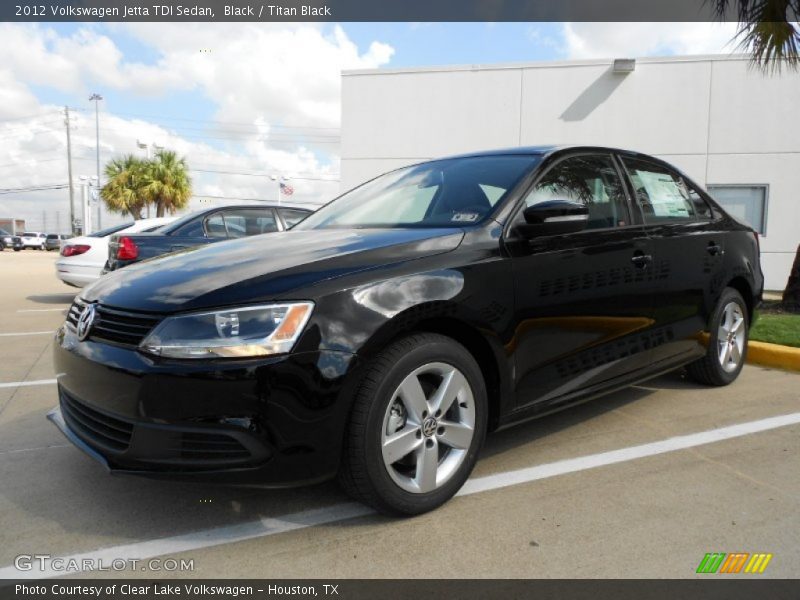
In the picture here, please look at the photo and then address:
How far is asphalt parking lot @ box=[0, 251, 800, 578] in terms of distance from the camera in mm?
2184

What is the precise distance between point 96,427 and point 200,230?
17.6 ft

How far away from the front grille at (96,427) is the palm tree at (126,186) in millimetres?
32483

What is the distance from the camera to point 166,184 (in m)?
32.2

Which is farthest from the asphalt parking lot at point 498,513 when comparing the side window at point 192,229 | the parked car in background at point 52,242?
the parked car in background at point 52,242

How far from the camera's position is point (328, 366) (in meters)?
2.14

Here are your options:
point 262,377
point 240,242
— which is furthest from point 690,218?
point 262,377

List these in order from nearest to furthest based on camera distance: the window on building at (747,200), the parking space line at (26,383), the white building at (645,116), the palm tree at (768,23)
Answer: the parking space line at (26,383), the palm tree at (768,23), the white building at (645,116), the window on building at (747,200)

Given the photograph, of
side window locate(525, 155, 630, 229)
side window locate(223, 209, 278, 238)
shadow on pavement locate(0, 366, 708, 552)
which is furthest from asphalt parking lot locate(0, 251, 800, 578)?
side window locate(223, 209, 278, 238)

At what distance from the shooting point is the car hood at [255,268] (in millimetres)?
2229

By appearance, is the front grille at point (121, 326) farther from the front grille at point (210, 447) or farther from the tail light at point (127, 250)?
the tail light at point (127, 250)

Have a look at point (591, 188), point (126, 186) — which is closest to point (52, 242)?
point (126, 186)
